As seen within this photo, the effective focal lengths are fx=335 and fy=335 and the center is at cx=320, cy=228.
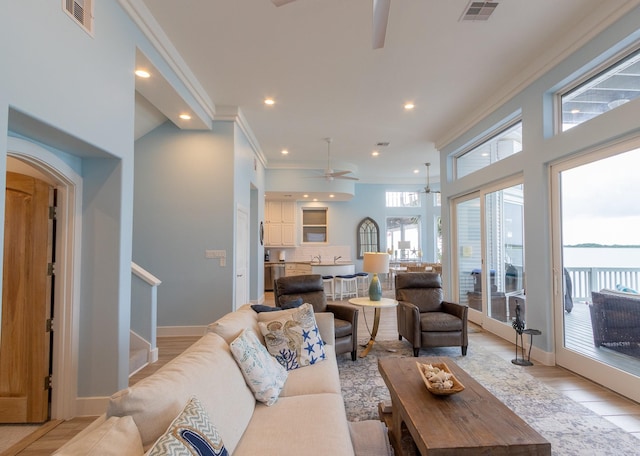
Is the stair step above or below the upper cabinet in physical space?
below

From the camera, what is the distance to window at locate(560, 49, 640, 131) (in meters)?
2.79

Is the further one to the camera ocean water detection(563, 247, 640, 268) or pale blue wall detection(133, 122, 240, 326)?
pale blue wall detection(133, 122, 240, 326)

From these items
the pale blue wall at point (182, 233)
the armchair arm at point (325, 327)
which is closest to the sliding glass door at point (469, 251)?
the armchair arm at point (325, 327)

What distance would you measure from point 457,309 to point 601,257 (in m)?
1.50

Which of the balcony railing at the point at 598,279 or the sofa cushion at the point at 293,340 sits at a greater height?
the balcony railing at the point at 598,279

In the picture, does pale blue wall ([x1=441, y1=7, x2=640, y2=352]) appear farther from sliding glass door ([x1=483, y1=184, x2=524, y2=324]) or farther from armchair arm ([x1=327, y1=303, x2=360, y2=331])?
armchair arm ([x1=327, y1=303, x2=360, y2=331])

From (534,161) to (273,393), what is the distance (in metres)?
3.72

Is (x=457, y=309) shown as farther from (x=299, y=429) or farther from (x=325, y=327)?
(x=299, y=429)

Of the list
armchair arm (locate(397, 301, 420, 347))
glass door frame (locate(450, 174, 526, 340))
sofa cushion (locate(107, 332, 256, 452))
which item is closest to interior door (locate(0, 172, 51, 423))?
sofa cushion (locate(107, 332, 256, 452))

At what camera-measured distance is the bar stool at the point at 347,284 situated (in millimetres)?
8109

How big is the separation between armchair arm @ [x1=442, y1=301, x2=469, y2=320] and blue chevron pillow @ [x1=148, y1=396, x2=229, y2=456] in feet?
11.2

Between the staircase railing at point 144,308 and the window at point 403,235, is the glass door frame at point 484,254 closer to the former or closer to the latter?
the window at point 403,235

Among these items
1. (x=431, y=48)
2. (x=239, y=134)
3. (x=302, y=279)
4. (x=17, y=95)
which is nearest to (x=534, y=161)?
(x=431, y=48)

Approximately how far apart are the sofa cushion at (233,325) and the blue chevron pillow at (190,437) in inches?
33.4
